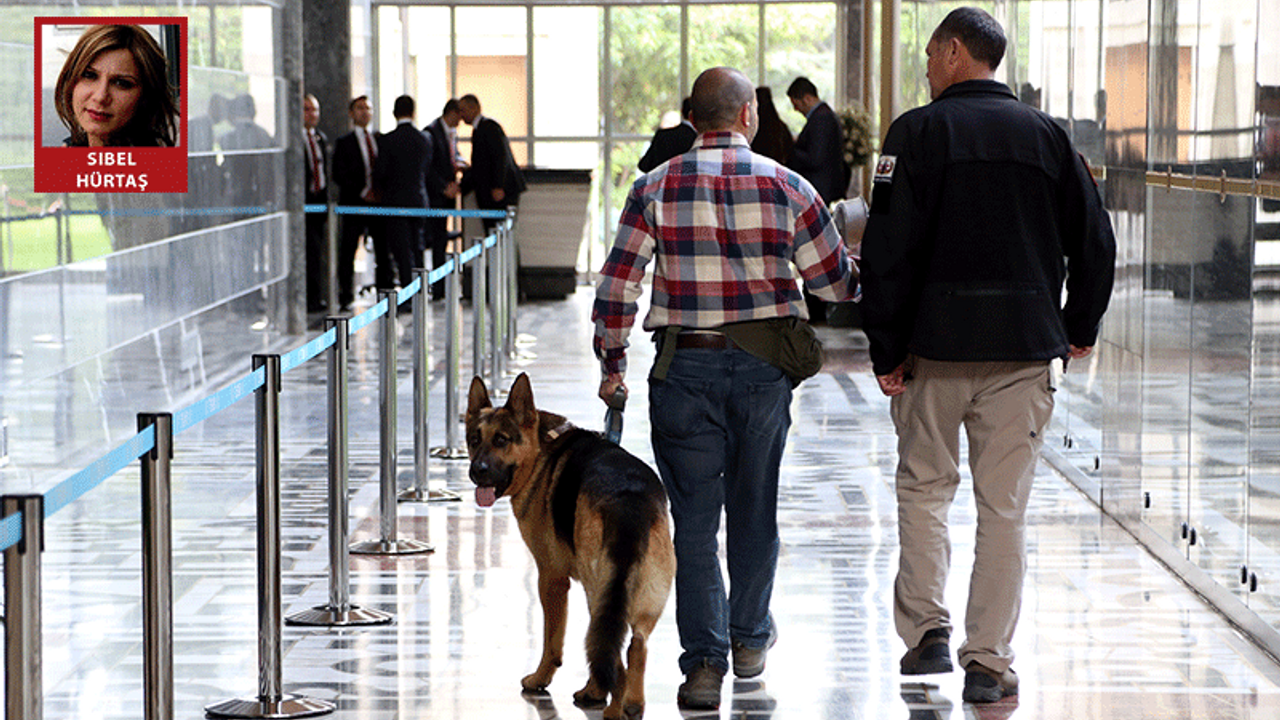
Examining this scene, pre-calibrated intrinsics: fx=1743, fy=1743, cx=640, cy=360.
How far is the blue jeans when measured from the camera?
4664 mm

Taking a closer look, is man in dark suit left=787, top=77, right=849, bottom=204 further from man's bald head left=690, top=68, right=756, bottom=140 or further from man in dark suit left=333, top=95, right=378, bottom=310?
man's bald head left=690, top=68, right=756, bottom=140

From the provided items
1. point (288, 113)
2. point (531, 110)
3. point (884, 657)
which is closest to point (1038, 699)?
point (884, 657)

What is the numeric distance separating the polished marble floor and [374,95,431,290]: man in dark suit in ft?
27.3

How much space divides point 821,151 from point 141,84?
6.28 meters

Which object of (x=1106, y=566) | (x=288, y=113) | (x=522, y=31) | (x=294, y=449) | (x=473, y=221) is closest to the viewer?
(x=1106, y=566)

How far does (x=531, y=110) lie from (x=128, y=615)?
1917cm

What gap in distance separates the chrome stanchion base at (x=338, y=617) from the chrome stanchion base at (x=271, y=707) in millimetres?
906

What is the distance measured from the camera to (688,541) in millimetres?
4758

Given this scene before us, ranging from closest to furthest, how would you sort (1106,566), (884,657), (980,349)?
(980,349)
(884,657)
(1106,566)

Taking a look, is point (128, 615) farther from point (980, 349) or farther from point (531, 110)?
point (531, 110)

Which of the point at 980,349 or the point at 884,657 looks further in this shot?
the point at 884,657

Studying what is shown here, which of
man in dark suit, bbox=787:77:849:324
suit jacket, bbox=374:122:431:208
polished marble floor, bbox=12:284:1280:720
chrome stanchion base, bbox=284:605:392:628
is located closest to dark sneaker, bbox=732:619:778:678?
polished marble floor, bbox=12:284:1280:720

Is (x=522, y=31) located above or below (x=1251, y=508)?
above

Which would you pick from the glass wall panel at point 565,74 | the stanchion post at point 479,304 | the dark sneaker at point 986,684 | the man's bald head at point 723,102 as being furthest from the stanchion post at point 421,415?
the glass wall panel at point 565,74
